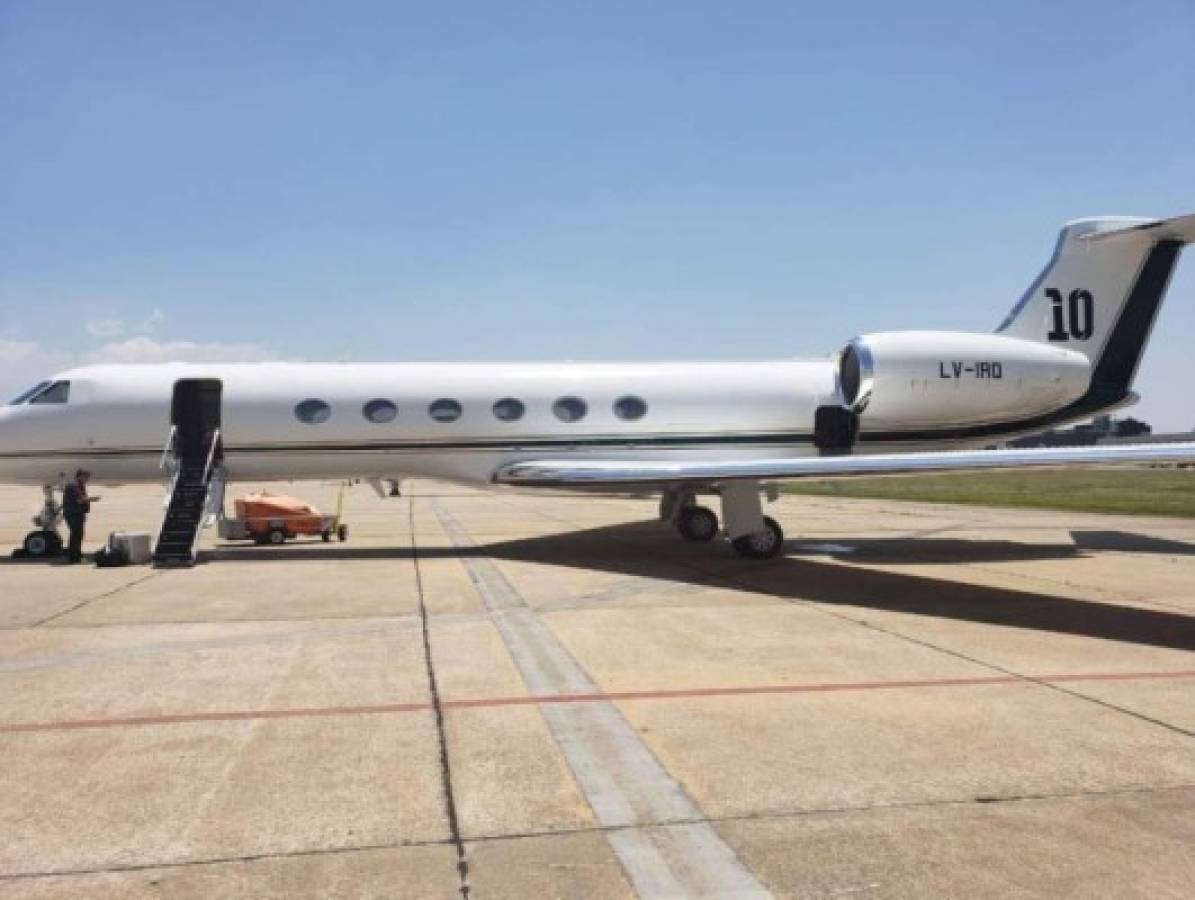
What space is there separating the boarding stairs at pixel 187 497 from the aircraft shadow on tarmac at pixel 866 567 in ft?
2.94

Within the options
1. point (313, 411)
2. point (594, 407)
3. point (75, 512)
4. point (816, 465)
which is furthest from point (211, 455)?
point (816, 465)

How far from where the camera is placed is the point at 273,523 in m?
18.0

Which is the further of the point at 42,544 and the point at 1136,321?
the point at 1136,321

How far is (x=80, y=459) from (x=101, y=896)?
529 inches

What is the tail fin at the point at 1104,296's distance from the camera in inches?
636

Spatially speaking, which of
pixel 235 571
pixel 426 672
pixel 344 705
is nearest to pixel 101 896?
pixel 344 705

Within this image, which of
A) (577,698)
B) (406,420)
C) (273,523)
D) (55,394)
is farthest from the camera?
(273,523)

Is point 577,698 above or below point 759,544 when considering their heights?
below

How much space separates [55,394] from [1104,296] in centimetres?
1700

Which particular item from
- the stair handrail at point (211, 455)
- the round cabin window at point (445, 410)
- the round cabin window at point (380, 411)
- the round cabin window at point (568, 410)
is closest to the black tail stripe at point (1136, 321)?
the round cabin window at point (568, 410)

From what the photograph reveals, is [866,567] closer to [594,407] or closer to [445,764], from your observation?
[594,407]

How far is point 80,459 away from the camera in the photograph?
15.4 m

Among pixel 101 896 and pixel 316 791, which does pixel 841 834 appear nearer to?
pixel 316 791

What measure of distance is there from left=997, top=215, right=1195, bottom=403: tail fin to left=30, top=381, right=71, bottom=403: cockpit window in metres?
15.7
